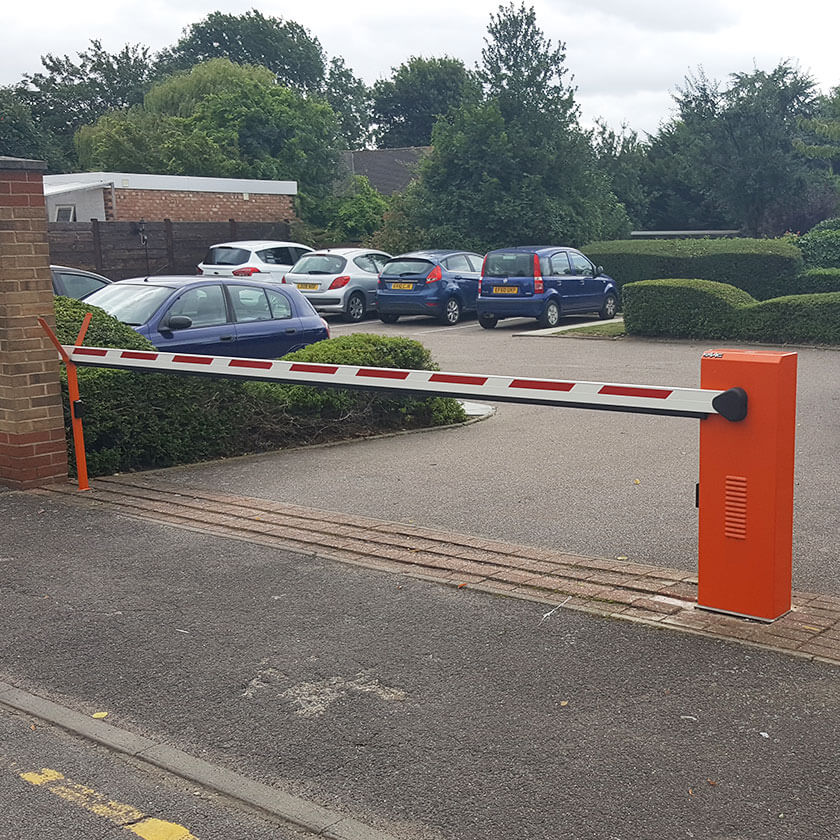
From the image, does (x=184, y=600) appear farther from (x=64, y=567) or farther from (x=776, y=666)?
(x=776, y=666)

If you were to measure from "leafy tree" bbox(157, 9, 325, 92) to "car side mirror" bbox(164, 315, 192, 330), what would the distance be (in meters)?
74.7

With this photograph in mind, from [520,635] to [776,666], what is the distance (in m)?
1.17

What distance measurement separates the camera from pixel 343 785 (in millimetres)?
3924

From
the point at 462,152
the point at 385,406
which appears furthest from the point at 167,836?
the point at 462,152

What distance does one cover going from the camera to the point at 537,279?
23.2 metres

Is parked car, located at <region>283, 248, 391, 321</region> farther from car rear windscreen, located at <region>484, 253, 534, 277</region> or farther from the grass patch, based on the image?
the grass patch

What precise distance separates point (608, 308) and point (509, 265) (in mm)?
3000

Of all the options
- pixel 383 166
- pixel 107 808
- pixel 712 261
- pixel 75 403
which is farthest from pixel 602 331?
pixel 383 166

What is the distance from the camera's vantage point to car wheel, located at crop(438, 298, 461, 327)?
24266 mm

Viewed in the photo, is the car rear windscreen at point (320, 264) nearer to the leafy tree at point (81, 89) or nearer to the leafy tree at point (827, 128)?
the leafy tree at point (827, 128)

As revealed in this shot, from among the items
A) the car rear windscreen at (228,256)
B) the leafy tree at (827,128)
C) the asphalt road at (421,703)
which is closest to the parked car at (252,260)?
the car rear windscreen at (228,256)

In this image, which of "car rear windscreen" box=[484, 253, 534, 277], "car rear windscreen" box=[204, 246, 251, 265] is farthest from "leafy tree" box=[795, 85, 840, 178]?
"car rear windscreen" box=[204, 246, 251, 265]

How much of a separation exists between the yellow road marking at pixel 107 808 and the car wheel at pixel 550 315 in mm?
19799

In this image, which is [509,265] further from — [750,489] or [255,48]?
[255,48]
